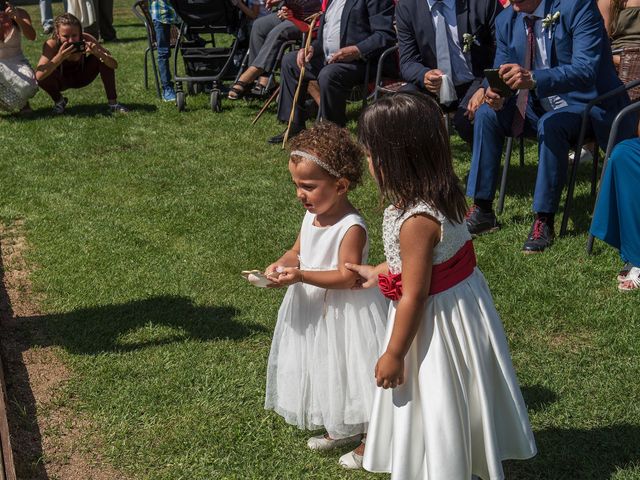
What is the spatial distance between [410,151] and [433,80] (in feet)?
12.8

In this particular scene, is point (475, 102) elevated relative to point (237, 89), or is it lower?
elevated

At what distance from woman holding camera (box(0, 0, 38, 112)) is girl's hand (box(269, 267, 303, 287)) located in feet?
25.3

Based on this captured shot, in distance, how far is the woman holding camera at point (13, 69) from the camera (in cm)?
1025

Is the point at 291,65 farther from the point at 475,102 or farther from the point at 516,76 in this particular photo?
the point at 516,76

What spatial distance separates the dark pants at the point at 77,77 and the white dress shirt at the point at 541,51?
586 cm

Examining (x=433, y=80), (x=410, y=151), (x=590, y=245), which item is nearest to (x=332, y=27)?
(x=433, y=80)

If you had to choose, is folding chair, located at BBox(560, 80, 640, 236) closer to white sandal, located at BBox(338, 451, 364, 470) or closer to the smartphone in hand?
the smartphone in hand

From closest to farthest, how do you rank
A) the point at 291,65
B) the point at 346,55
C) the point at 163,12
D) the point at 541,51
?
the point at 541,51 → the point at 346,55 → the point at 291,65 → the point at 163,12

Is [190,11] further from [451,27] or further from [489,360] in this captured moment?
[489,360]

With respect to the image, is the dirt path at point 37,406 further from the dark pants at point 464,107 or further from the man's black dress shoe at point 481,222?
the dark pants at point 464,107

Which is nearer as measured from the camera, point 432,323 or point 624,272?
point 432,323

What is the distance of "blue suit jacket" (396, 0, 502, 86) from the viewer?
675 centimetres

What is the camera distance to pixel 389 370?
2.95 m

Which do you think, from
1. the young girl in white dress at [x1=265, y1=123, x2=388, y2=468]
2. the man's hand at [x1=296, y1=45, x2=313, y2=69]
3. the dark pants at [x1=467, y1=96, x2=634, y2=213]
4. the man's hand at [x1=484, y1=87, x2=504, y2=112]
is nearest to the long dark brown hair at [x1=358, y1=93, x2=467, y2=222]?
the young girl in white dress at [x1=265, y1=123, x2=388, y2=468]
